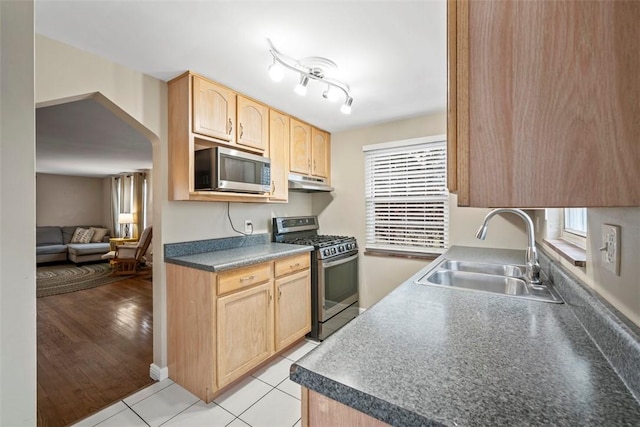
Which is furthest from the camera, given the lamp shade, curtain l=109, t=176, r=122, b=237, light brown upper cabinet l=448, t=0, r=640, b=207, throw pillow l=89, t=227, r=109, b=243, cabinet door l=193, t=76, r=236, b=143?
curtain l=109, t=176, r=122, b=237

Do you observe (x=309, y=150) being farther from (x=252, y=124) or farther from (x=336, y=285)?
(x=336, y=285)

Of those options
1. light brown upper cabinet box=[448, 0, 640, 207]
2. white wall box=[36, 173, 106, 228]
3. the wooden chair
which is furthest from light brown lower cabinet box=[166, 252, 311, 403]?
white wall box=[36, 173, 106, 228]

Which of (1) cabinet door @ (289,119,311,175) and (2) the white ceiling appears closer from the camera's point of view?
(2) the white ceiling

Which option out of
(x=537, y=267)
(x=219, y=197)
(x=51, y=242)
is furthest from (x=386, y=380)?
(x=51, y=242)

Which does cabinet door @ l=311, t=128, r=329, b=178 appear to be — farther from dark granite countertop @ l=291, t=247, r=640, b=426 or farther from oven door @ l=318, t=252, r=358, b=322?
dark granite countertop @ l=291, t=247, r=640, b=426

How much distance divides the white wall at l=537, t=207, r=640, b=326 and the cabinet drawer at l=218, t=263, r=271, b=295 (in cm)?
181

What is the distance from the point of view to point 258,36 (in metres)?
1.59

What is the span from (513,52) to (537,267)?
1282 mm

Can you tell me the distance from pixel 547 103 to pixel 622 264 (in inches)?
19.0

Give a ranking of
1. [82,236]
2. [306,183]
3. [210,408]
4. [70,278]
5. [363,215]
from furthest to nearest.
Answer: [82,236] < [70,278] < [363,215] < [306,183] < [210,408]

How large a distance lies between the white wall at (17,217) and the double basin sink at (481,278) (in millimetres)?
1542

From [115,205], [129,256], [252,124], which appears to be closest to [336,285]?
[252,124]

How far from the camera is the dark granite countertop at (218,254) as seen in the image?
1.91 meters

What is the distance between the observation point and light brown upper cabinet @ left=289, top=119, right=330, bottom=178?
2980 mm
